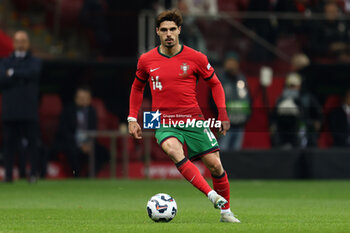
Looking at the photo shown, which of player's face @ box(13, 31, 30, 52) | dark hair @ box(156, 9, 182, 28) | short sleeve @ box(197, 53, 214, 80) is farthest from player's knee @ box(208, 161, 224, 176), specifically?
player's face @ box(13, 31, 30, 52)

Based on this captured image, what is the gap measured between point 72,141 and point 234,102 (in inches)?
135

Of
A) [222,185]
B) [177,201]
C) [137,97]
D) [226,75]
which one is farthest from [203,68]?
[226,75]

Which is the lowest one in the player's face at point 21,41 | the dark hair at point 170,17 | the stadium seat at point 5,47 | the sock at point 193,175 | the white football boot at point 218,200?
the white football boot at point 218,200

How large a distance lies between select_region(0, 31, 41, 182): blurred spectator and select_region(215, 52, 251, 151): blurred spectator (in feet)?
13.3

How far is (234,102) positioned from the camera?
58.1ft

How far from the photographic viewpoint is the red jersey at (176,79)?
8.69 m

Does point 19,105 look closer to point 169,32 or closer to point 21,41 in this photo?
point 21,41

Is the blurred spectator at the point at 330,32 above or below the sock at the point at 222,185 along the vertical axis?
above

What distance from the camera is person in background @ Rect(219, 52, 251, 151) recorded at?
17.6 metres

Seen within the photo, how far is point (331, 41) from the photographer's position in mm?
18938

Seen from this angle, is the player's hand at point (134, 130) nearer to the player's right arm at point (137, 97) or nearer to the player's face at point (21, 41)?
the player's right arm at point (137, 97)

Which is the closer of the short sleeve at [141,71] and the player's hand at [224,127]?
the player's hand at [224,127]

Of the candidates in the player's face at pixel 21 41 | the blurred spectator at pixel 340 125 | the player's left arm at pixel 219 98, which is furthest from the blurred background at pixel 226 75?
the player's left arm at pixel 219 98

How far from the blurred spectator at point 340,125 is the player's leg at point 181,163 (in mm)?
9705
